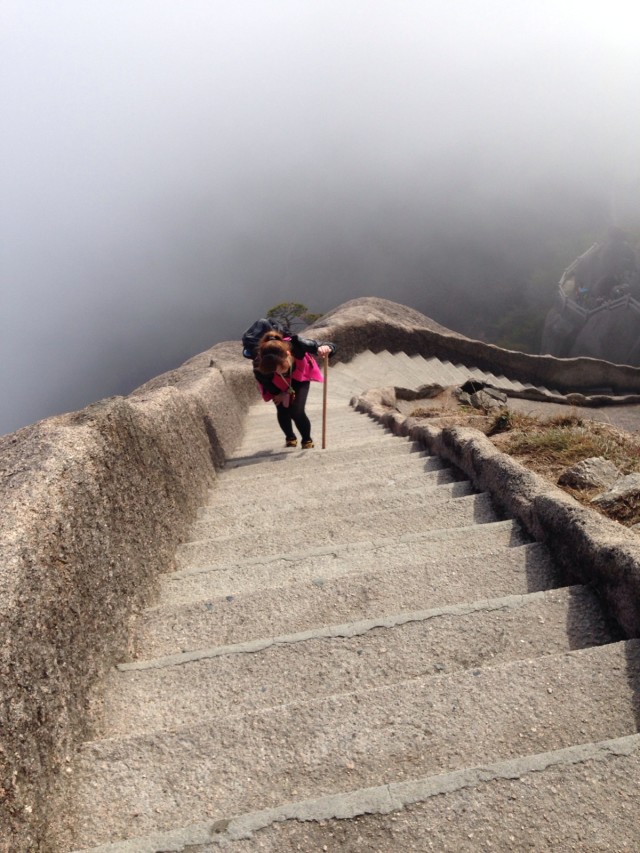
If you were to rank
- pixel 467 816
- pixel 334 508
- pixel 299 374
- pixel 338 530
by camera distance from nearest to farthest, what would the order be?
pixel 467 816 < pixel 338 530 < pixel 334 508 < pixel 299 374

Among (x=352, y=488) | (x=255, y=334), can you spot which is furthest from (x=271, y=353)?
(x=352, y=488)

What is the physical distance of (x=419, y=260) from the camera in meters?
63.5

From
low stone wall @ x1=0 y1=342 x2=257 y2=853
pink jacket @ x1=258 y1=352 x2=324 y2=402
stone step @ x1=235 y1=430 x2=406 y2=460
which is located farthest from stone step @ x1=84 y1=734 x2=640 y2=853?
pink jacket @ x1=258 y1=352 x2=324 y2=402

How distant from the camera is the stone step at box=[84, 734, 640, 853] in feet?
4.11

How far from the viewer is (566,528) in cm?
227

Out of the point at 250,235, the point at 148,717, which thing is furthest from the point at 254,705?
the point at 250,235

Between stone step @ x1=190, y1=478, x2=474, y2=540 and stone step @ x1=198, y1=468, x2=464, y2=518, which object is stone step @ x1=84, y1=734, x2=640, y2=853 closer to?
stone step @ x1=190, y1=478, x2=474, y2=540

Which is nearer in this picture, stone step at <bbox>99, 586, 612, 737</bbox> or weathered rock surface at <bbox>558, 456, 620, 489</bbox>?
stone step at <bbox>99, 586, 612, 737</bbox>

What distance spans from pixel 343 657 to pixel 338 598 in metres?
0.39

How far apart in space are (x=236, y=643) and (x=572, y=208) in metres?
64.6

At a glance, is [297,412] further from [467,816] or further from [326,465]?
[467,816]

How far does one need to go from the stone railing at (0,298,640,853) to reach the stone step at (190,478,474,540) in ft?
0.46

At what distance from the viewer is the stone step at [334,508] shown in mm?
3301

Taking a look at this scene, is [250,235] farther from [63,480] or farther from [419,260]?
[63,480]
